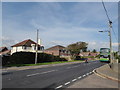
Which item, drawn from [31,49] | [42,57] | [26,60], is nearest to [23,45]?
[31,49]

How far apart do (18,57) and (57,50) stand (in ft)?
138

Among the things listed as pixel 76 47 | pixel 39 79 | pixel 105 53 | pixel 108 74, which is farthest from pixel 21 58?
pixel 76 47

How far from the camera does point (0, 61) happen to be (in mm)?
26328

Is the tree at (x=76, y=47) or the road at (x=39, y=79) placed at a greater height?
the tree at (x=76, y=47)

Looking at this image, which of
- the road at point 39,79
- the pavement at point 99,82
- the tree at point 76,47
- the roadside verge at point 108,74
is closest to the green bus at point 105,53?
the roadside verge at point 108,74

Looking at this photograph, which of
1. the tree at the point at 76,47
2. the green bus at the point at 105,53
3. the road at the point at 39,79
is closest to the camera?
the road at the point at 39,79

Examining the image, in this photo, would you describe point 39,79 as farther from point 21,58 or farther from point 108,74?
point 21,58

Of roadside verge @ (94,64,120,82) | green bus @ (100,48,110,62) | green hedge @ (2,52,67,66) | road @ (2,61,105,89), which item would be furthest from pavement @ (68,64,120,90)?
green bus @ (100,48,110,62)

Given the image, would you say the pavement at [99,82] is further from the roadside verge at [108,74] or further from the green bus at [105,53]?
the green bus at [105,53]

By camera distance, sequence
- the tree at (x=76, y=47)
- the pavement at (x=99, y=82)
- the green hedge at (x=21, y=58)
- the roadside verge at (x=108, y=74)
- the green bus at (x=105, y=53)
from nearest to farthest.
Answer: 1. the pavement at (x=99, y=82)
2. the roadside verge at (x=108, y=74)
3. the green hedge at (x=21, y=58)
4. the green bus at (x=105, y=53)
5. the tree at (x=76, y=47)

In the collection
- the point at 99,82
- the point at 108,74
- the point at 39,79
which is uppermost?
the point at 39,79

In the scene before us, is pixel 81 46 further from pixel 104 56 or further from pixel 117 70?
pixel 117 70

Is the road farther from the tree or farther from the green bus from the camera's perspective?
the tree

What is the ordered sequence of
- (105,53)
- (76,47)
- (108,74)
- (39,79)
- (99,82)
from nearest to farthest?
(99,82)
(39,79)
(108,74)
(105,53)
(76,47)
